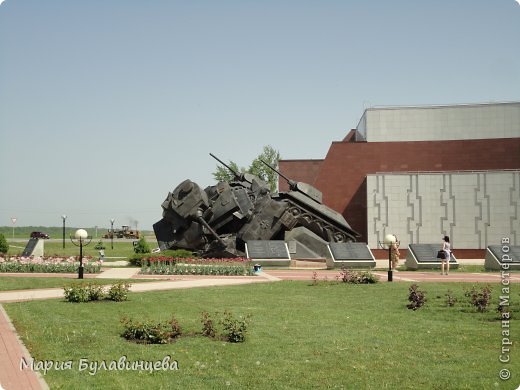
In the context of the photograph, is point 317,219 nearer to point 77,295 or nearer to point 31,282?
point 31,282

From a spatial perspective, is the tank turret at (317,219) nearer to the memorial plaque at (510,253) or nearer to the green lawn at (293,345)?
the memorial plaque at (510,253)

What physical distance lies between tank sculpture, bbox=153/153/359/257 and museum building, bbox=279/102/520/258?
695 centimetres

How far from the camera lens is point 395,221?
4062cm

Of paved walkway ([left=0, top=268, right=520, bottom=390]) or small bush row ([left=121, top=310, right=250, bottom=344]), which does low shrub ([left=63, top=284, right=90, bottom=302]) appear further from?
small bush row ([left=121, top=310, right=250, bottom=344])

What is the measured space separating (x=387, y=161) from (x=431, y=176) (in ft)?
15.4

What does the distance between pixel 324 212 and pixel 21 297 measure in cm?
2164

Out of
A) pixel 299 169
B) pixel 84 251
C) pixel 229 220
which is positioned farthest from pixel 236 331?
pixel 299 169

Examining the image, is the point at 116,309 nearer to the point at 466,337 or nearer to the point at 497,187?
the point at 466,337

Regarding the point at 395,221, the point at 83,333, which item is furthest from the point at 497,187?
the point at 83,333

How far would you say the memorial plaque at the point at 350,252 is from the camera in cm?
2825

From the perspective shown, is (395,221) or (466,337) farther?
(395,221)

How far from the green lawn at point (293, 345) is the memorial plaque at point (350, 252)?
12689 mm

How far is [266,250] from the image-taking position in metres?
29.4

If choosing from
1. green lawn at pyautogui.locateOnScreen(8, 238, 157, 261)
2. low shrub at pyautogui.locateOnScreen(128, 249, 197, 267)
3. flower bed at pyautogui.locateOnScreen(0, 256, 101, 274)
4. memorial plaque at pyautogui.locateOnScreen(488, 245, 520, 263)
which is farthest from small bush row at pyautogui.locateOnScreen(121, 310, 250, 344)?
green lawn at pyautogui.locateOnScreen(8, 238, 157, 261)
